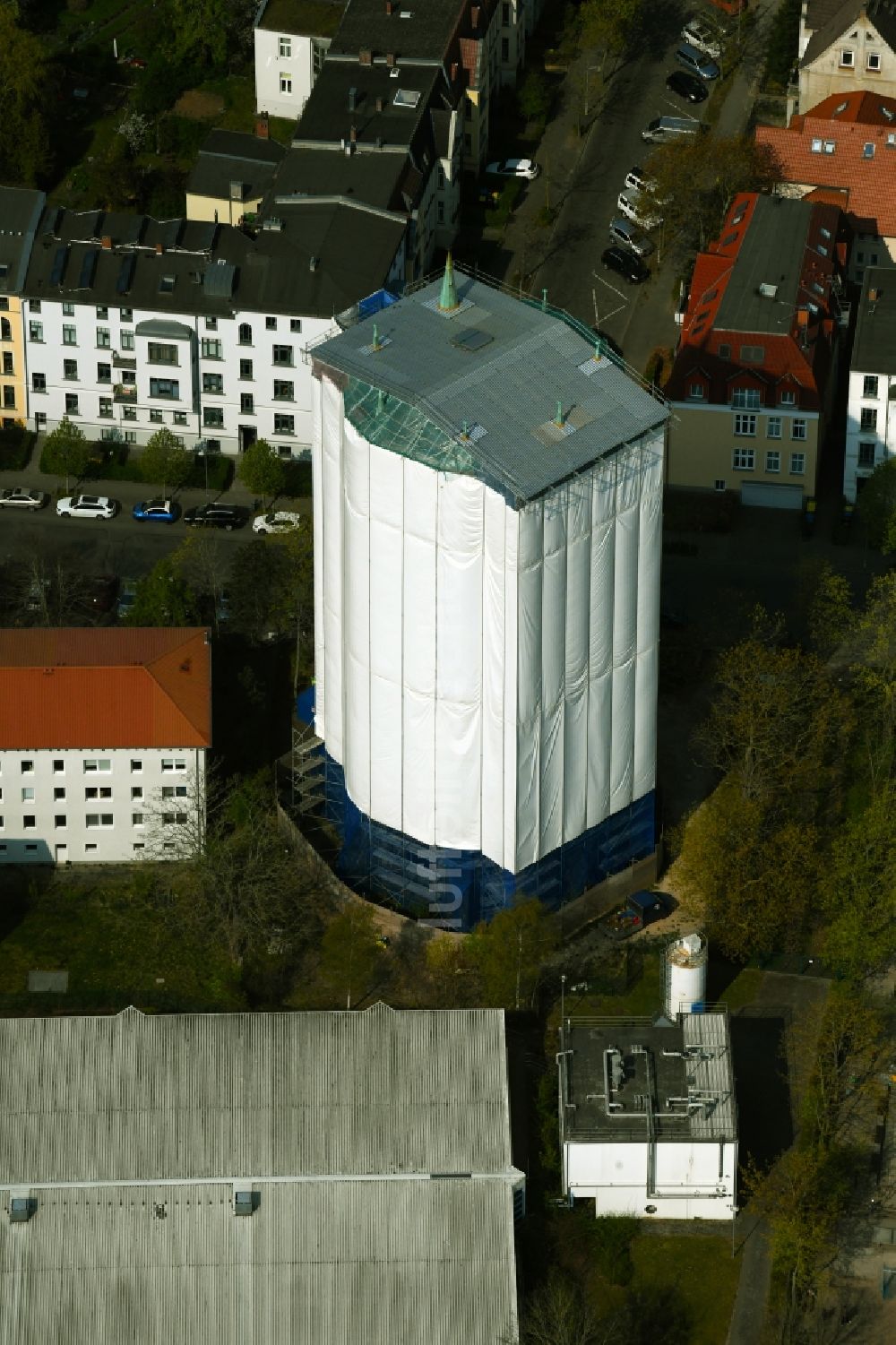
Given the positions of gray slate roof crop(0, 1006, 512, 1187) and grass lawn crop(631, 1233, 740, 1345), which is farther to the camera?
gray slate roof crop(0, 1006, 512, 1187)

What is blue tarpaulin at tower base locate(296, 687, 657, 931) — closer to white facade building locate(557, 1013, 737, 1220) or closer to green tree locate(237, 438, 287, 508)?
white facade building locate(557, 1013, 737, 1220)

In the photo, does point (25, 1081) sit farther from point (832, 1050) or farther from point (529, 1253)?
point (832, 1050)

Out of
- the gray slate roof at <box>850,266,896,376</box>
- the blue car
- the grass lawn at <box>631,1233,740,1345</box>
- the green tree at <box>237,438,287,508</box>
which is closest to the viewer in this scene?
the grass lawn at <box>631,1233,740,1345</box>

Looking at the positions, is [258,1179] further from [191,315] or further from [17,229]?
[17,229]

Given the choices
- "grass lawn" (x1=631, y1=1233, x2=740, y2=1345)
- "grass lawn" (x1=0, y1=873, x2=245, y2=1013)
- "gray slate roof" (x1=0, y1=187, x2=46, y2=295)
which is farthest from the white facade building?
"gray slate roof" (x1=0, y1=187, x2=46, y2=295)

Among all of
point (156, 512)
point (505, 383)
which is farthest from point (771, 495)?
point (505, 383)

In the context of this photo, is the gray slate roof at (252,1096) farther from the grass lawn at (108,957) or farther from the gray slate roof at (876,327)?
the gray slate roof at (876,327)

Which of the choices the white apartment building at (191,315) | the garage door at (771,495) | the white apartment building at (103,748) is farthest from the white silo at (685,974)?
the white apartment building at (191,315)
